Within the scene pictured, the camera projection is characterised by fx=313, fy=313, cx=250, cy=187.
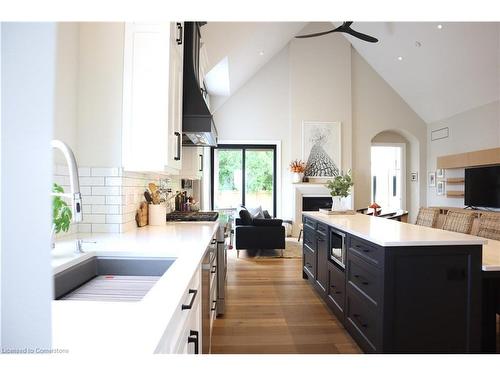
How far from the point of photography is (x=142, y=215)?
2.25 meters

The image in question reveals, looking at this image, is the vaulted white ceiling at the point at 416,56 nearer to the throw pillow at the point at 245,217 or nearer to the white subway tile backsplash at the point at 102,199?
the throw pillow at the point at 245,217

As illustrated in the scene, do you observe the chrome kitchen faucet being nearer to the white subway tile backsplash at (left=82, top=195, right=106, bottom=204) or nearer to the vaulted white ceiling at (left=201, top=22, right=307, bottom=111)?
the white subway tile backsplash at (left=82, top=195, right=106, bottom=204)

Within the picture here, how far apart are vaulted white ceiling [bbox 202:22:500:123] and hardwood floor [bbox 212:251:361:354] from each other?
11.0ft

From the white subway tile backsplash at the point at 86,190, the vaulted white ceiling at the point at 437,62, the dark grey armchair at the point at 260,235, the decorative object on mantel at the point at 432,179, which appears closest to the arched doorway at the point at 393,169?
the decorative object on mantel at the point at 432,179

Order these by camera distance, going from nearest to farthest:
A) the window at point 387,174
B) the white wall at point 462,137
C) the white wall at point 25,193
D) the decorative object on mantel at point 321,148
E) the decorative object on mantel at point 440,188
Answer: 1. the white wall at point 25,193
2. the white wall at point 462,137
3. the decorative object on mantel at point 440,188
4. the decorative object on mantel at point 321,148
5. the window at point 387,174

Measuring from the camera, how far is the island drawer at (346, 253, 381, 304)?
1.89 m

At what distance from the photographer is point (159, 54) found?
191cm

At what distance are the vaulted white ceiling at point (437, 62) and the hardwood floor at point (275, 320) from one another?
4.79m

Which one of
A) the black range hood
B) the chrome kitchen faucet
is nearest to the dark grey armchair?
the black range hood

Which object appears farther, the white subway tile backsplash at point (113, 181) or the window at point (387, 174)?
the window at point (387, 174)

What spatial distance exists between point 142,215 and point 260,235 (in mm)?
3176

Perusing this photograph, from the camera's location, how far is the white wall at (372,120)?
771 centimetres
